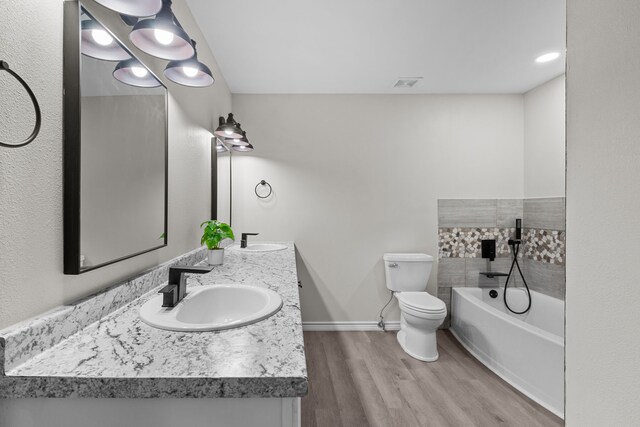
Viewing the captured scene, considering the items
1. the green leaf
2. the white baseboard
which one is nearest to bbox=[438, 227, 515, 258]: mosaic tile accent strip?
the white baseboard

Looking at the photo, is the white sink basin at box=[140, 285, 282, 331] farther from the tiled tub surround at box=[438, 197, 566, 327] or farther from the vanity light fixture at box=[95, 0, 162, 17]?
the tiled tub surround at box=[438, 197, 566, 327]

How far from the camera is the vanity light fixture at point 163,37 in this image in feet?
2.86

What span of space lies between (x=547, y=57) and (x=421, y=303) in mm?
2278

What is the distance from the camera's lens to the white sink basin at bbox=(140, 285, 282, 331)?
88cm

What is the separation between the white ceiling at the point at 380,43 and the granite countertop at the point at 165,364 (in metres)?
1.84

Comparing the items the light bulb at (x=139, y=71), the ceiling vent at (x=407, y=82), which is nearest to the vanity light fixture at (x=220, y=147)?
the light bulb at (x=139, y=71)

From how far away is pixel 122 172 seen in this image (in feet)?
3.59

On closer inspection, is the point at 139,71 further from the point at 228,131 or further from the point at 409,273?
the point at 409,273

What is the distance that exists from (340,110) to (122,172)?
2.38m

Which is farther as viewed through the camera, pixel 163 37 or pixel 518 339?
pixel 518 339

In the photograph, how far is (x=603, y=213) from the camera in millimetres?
832

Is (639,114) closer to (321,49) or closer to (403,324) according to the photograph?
(321,49)

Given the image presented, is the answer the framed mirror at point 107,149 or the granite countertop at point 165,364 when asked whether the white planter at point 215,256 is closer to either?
the framed mirror at point 107,149

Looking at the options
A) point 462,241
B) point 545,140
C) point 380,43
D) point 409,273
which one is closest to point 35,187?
point 380,43
